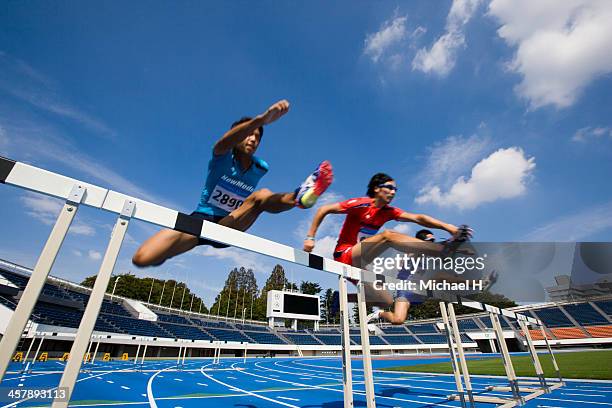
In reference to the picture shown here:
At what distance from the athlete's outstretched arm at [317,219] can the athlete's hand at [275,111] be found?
5.10ft

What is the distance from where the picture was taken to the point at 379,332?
45.8 meters

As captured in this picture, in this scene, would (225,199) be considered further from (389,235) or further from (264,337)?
(264,337)

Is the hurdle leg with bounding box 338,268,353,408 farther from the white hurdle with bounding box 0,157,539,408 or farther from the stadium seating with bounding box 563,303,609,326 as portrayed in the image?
the stadium seating with bounding box 563,303,609,326

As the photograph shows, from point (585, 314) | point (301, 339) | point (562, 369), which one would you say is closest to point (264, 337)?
point (301, 339)

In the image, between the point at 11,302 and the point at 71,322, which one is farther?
the point at 71,322

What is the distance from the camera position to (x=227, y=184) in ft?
10.2

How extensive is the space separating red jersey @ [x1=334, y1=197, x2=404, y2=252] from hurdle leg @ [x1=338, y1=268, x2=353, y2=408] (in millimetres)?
796

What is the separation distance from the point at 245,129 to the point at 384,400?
7.76m

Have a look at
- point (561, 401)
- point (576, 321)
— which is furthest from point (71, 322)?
point (576, 321)

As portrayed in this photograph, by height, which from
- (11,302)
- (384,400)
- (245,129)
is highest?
(11,302)

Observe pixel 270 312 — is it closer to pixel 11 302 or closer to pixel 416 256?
pixel 11 302

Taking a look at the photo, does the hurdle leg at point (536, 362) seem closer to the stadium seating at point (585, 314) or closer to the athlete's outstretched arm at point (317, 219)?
the athlete's outstretched arm at point (317, 219)

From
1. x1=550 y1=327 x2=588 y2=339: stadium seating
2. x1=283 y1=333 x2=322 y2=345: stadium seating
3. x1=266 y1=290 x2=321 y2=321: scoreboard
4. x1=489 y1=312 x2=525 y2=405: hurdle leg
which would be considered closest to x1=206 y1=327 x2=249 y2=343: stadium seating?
x1=266 y1=290 x2=321 y2=321: scoreboard

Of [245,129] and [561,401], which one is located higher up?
[245,129]
